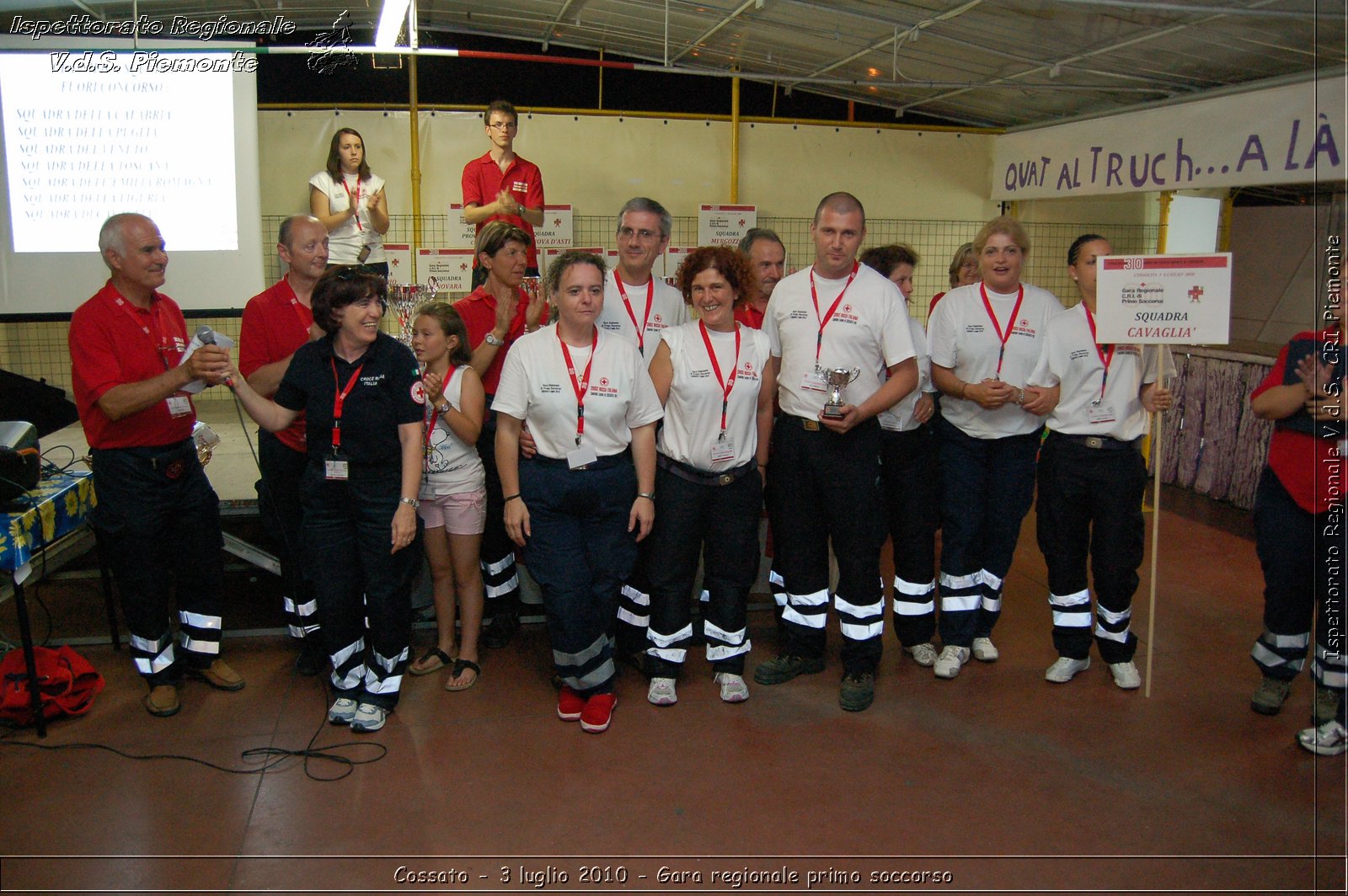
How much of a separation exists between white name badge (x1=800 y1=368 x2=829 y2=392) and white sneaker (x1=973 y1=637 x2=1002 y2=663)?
1438 millimetres

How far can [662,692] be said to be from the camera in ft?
12.2

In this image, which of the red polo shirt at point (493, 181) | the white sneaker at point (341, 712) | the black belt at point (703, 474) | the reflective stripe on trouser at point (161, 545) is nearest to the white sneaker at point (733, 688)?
the black belt at point (703, 474)

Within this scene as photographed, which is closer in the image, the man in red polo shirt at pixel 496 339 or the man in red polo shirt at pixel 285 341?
the man in red polo shirt at pixel 285 341

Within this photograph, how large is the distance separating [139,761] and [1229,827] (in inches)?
140

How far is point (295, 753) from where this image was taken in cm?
334

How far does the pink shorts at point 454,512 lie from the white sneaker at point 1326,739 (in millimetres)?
2974

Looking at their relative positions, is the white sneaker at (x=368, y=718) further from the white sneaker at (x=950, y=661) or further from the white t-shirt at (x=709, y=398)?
the white sneaker at (x=950, y=661)

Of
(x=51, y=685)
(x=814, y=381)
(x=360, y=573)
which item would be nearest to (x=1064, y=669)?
(x=814, y=381)

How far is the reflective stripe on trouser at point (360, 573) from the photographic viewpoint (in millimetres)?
3395

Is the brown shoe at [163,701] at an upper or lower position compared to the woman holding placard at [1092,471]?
lower

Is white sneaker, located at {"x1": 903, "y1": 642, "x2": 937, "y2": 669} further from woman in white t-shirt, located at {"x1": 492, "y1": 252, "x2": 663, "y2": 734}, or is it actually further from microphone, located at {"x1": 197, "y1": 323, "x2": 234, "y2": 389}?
microphone, located at {"x1": 197, "y1": 323, "x2": 234, "y2": 389}

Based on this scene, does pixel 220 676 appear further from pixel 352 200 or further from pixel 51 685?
pixel 352 200

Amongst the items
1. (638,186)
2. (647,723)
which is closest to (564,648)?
(647,723)

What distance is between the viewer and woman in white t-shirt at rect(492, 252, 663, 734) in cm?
347
